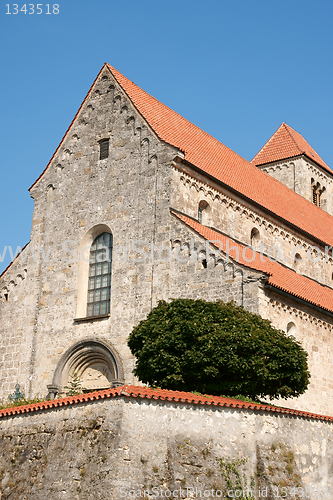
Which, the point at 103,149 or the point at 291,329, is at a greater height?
the point at 103,149

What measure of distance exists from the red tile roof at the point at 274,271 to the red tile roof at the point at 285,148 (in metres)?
20.3

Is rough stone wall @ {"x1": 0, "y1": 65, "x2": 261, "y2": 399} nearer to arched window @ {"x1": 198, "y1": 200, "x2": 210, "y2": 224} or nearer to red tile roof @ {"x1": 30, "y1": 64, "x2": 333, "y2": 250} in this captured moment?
red tile roof @ {"x1": 30, "y1": 64, "x2": 333, "y2": 250}

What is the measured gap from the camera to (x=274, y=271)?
85.1 feet

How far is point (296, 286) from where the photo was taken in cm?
2598

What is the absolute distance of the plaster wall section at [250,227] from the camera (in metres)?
26.2

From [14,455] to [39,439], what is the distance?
0.89 metres

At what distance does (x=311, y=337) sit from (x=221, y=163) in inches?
417

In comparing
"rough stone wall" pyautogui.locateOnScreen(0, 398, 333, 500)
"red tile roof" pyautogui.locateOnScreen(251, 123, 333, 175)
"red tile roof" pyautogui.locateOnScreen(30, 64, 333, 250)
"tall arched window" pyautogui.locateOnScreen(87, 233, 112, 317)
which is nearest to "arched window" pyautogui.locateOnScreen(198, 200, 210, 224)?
"red tile roof" pyautogui.locateOnScreen(30, 64, 333, 250)

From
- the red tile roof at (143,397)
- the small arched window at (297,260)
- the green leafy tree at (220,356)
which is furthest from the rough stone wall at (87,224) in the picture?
the small arched window at (297,260)

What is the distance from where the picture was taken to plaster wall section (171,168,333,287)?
26200mm

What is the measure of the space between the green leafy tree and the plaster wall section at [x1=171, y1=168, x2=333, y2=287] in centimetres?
712

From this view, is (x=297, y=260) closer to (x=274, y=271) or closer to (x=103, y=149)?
(x=274, y=271)

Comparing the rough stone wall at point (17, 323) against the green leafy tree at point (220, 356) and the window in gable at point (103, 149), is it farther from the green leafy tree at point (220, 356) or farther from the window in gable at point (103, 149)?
the green leafy tree at point (220, 356)

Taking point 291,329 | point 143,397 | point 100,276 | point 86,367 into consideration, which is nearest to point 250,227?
point 291,329
